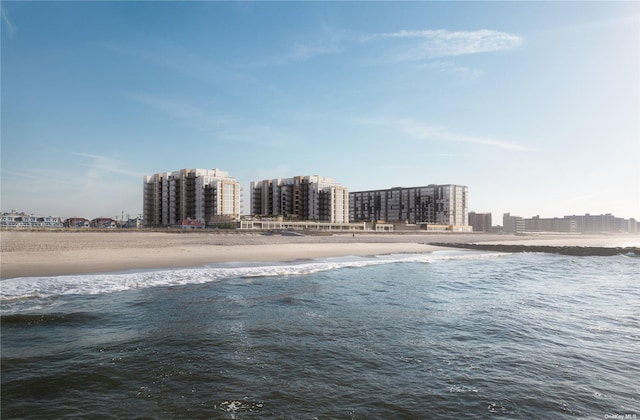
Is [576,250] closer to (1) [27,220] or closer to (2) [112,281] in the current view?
(2) [112,281]

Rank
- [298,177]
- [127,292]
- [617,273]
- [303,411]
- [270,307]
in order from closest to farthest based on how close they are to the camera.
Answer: [303,411] < [270,307] < [127,292] < [617,273] < [298,177]

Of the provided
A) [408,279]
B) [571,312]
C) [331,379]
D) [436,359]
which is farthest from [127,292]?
[571,312]

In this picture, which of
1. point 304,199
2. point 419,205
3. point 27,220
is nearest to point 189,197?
point 304,199

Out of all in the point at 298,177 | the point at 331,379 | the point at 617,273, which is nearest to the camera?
the point at 331,379

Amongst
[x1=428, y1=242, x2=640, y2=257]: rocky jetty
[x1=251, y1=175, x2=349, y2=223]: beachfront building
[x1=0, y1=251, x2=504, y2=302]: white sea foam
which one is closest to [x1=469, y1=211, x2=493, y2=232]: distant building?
[x1=251, y1=175, x2=349, y2=223]: beachfront building

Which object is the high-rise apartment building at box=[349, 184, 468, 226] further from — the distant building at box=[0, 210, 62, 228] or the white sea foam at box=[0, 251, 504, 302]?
the distant building at box=[0, 210, 62, 228]

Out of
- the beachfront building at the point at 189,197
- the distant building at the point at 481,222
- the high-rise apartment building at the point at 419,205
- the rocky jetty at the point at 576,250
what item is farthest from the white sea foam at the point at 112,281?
the distant building at the point at 481,222

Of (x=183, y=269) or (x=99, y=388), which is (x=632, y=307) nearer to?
(x=99, y=388)
